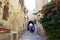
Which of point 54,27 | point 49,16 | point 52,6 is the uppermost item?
point 52,6

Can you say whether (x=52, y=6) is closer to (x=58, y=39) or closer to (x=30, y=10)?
(x=58, y=39)

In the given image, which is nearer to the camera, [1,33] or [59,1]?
[1,33]

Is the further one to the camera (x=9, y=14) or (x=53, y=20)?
(x=9, y=14)

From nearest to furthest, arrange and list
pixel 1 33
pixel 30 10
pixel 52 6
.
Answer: pixel 1 33 → pixel 52 6 → pixel 30 10

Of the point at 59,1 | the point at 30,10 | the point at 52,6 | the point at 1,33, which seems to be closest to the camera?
the point at 1,33

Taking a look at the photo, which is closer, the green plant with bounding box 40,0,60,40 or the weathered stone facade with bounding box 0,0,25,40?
the weathered stone facade with bounding box 0,0,25,40

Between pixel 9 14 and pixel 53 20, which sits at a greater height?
pixel 9 14

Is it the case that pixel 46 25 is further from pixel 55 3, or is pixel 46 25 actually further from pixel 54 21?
pixel 55 3

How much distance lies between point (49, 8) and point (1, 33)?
2032 mm

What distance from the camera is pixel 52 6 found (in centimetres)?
493

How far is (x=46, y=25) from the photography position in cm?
494

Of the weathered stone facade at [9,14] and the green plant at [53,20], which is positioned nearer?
the weathered stone facade at [9,14]

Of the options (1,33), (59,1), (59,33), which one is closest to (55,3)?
(59,1)

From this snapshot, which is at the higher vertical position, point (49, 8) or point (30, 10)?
point (30, 10)
